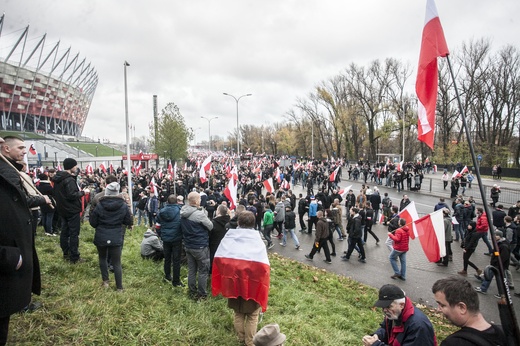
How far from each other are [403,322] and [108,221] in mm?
4232

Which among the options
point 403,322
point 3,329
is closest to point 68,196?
point 3,329

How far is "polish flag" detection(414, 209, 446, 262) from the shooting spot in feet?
21.2

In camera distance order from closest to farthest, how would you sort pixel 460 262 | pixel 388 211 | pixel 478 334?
pixel 478 334 < pixel 460 262 < pixel 388 211

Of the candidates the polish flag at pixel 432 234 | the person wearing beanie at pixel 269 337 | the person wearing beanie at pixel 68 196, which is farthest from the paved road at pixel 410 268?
the person wearing beanie at pixel 68 196

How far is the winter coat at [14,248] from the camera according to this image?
7.19 ft

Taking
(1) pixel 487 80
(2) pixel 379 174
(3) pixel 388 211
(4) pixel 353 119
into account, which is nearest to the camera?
(3) pixel 388 211

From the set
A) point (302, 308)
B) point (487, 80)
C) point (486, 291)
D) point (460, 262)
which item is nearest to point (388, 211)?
point (460, 262)

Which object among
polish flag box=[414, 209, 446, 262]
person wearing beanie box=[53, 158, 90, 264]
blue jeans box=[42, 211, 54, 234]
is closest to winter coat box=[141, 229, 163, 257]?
person wearing beanie box=[53, 158, 90, 264]

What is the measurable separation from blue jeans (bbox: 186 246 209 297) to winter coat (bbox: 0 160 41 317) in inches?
109

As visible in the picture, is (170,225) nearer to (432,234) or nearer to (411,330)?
(411,330)

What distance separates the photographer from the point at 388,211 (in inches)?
608

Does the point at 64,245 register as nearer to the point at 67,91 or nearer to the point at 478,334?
the point at 478,334

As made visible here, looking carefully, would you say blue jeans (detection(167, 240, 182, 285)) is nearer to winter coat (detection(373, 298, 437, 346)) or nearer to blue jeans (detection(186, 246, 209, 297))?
blue jeans (detection(186, 246, 209, 297))

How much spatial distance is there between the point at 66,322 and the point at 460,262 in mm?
10899
